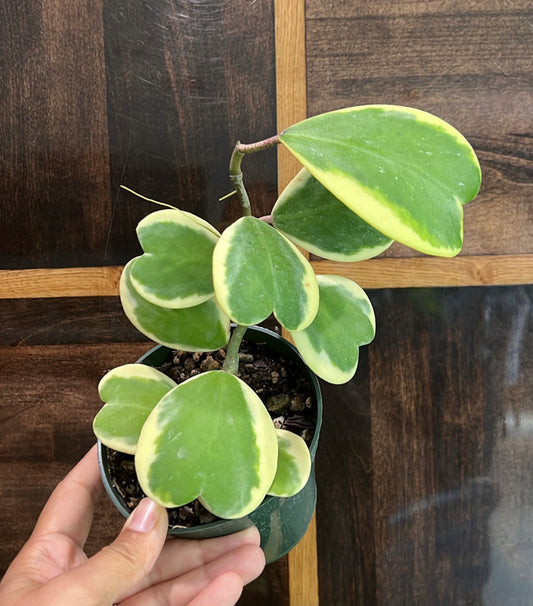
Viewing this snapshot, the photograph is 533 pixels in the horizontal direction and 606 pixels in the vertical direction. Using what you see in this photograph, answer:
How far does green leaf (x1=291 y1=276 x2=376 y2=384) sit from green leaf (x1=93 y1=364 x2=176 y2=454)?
0.41 ft

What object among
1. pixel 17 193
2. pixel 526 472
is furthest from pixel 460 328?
pixel 17 193

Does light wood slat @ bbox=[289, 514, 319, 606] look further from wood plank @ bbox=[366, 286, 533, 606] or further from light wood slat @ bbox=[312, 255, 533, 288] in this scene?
light wood slat @ bbox=[312, 255, 533, 288]

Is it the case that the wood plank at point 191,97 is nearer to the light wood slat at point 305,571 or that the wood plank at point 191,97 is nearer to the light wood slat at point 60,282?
the light wood slat at point 60,282

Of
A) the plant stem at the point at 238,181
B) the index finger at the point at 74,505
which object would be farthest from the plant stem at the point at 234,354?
the index finger at the point at 74,505

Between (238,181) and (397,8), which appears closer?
(238,181)

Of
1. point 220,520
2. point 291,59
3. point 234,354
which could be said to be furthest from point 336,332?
point 291,59

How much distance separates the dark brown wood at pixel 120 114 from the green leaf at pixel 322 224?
28 centimetres

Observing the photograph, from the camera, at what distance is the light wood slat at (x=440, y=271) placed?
2.32 feet

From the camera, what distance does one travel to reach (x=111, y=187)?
72 cm

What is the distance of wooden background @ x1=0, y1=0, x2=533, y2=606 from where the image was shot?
2.30 feet

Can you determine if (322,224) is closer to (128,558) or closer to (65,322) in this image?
(128,558)

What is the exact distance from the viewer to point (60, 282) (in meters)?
0.73

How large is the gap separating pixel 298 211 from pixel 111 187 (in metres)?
0.38

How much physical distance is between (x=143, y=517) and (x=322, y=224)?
0.87 feet
